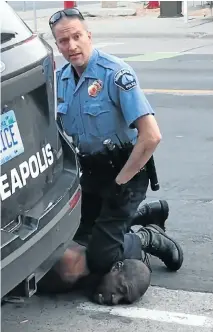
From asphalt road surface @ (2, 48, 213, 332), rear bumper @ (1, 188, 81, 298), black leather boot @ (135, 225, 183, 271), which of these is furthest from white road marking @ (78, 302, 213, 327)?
rear bumper @ (1, 188, 81, 298)

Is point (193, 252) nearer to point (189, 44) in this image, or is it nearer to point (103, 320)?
point (103, 320)

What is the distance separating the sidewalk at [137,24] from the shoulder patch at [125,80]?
48.0 ft

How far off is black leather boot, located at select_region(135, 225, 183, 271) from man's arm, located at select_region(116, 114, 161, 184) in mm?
600

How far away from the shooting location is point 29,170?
3279mm

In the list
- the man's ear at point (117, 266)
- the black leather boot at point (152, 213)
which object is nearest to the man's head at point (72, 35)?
the man's ear at point (117, 266)

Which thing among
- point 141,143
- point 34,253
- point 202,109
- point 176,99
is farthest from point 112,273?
point 176,99

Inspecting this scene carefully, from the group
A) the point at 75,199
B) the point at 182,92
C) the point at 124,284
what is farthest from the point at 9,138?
the point at 182,92

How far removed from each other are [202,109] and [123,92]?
5.59 metres

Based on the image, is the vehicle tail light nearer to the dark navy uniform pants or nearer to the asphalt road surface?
the dark navy uniform pants

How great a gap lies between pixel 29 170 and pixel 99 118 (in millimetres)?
811

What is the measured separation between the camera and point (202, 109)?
30.8 ft

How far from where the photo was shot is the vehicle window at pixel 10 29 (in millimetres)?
3253

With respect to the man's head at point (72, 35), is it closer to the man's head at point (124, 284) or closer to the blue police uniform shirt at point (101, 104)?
the blue police uniform shirt at point (101, 104)

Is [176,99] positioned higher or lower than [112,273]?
lower
